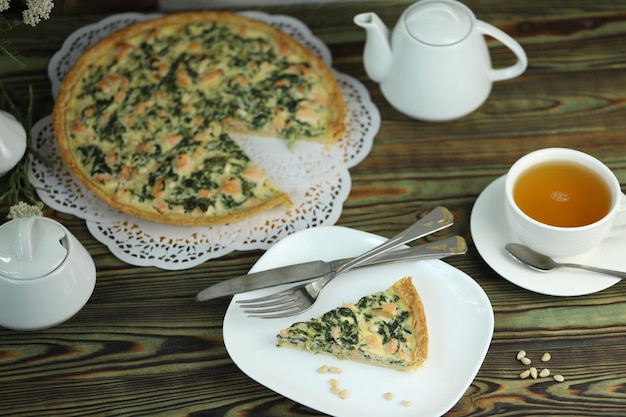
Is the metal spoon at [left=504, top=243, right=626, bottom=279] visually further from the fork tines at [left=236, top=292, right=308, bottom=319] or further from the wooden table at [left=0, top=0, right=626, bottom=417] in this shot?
the fork tines at [left=236, top=292, right=308, bottom=319]

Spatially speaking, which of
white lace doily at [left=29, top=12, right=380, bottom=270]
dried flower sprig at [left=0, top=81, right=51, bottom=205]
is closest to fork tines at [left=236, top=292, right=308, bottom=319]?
white lace doily at [left=29, top=12, right=380, bottom=270]

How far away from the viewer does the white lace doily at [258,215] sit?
2.42 meters

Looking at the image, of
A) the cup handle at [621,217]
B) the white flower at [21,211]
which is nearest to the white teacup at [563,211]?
the cup handle at [621,217]

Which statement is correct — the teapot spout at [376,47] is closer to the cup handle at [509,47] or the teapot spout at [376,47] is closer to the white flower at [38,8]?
the cup handle at [509,47]

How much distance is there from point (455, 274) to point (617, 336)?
17.7 inches

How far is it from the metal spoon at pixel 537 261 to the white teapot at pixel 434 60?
0.55m

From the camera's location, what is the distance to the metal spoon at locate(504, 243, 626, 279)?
7.16 ft

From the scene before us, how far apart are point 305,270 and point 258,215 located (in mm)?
333

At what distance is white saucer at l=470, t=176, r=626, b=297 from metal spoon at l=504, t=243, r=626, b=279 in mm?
25

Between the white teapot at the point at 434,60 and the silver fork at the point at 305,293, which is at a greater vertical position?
the white teapot at the point at 434,60

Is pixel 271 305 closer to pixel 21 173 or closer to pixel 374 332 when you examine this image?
pixel 374 332

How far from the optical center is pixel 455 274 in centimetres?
221

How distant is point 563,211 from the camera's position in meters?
2.20

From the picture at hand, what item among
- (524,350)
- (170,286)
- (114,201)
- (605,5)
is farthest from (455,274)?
(605,5)
